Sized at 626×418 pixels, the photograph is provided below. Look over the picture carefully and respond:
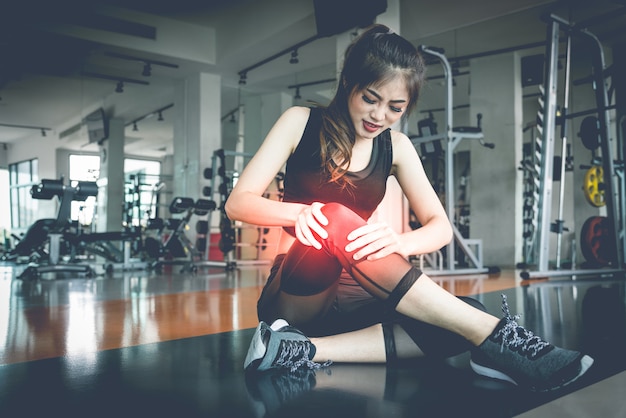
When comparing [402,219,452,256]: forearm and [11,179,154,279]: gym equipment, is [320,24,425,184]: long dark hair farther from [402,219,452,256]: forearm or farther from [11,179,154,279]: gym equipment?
[11,179,154,279]: gym equipment

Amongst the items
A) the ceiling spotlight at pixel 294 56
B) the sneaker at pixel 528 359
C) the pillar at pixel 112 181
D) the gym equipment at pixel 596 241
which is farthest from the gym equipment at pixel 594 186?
the pillar at pixel 112 181

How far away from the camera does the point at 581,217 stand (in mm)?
6906

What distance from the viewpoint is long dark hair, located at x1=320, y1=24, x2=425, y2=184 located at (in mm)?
1193

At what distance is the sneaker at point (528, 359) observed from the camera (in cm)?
103

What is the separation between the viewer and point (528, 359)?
1.06 metres

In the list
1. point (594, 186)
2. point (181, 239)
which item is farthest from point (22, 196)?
point (594, 186)

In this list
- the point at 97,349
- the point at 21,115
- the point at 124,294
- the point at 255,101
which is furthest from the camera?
the point at 21,115

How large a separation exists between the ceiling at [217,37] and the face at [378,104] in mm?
3485

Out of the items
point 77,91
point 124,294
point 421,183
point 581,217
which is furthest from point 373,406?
point 77,91

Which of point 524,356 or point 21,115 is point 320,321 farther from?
point 21,115

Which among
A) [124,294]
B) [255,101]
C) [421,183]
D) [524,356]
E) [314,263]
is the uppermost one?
[255,101]

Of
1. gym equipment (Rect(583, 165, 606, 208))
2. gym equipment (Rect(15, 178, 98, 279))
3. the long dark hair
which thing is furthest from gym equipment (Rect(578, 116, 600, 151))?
gym equipment (Rect(15, 178, 98, 279))

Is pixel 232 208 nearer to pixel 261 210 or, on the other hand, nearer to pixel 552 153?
pixel 261 210

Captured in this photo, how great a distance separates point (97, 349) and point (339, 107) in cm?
108
